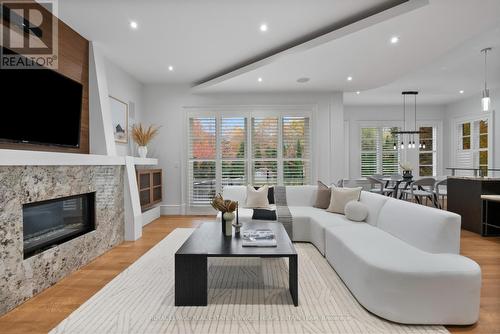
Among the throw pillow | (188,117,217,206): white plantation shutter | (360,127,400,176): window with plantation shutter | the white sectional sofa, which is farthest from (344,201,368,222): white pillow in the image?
(360,127,400,176): window with plantation shutter

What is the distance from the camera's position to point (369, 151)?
30.7 ft

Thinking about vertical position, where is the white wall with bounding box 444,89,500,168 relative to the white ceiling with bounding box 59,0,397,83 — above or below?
below

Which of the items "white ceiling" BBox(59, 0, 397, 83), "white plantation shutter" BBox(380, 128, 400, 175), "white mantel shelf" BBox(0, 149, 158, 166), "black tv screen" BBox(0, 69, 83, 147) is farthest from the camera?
"white plantation shutter" BBox(380, 128, 400, 175)

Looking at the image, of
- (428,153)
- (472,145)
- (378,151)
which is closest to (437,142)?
(428,153)

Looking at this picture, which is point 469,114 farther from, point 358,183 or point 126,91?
point 126,91

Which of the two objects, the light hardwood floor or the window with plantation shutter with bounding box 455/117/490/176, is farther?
the window with plantation shutter with bounding box 455/117/490/176

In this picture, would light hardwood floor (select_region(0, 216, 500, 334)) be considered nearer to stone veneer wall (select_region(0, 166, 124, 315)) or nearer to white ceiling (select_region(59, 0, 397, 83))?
stone veneer wall (select_region(0, 166, 124, 315))

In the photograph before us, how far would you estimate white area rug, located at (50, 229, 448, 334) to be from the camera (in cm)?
216

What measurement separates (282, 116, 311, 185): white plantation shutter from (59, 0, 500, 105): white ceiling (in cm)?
78

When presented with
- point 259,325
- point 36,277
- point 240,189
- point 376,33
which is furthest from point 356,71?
point 36,277

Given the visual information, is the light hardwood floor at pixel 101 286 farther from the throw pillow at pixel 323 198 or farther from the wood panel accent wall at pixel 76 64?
the throw pillow at pixel 323 198

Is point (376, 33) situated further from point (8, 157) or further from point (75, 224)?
point (75, 224)

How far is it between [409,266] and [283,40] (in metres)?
3.45

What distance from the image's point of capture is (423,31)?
3.67 meters
